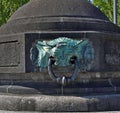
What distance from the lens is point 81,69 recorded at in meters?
7.70

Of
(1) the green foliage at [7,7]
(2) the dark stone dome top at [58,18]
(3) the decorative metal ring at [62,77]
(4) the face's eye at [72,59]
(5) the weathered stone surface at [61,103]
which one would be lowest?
(5) the weathered stone surface at [61,103]

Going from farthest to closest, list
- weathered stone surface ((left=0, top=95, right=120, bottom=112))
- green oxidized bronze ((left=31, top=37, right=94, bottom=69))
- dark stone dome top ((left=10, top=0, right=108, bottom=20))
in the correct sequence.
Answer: dark stone dome top ((left=10, top=0, right=108, bottom=20))
green oxidized bronze ((left=31, top=37, right=94, bottom=69))
weathered stone surface ((left=0, top=95, right=120, bottom=112))

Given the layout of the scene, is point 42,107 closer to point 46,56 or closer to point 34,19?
point 46,56

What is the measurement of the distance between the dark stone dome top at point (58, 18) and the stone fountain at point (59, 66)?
23 millimetres

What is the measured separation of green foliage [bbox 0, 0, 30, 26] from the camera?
22.4m

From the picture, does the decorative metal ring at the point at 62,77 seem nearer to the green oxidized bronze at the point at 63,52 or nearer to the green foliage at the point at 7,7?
the green oxidized bronze at the point at 63,52

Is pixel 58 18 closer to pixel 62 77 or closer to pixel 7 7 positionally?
pixel 62 77

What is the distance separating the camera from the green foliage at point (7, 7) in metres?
22.4

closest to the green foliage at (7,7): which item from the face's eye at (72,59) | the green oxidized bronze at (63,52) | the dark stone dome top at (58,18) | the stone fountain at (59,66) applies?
the dark stone dome top at (58,18)

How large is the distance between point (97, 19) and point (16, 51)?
2273 mm

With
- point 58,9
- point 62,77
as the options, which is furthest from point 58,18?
point 62,77

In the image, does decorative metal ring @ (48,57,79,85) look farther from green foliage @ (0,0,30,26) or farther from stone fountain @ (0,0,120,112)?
green foliage @ (0,0,30,26)

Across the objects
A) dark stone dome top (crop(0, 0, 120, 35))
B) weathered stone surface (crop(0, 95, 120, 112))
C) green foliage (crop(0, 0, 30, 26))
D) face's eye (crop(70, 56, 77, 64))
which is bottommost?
weathered stone surface (crop(0, 95, 120, 112))

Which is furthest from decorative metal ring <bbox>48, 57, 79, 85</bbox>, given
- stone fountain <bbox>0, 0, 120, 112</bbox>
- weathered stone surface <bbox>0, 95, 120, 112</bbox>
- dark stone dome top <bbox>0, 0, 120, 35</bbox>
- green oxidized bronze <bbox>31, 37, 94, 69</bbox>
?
dark stone dome top <bbox>0, 0, 120, 35</bbox>
